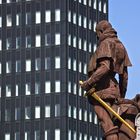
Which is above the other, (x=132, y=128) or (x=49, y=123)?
(x=49, y=123)

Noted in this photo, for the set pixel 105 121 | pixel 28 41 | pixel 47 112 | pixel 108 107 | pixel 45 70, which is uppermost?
pixel 28 41

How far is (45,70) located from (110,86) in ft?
376

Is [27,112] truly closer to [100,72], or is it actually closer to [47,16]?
[47,16]

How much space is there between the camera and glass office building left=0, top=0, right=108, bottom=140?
127938mm

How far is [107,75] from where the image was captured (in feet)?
51.6

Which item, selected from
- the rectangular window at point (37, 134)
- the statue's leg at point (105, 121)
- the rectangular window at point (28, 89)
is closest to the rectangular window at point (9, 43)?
the rectangular window at point (28, 89)

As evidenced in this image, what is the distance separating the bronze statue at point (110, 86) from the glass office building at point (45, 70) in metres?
110

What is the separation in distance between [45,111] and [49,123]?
212 cm

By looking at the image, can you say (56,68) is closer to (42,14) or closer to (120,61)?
(42,14)

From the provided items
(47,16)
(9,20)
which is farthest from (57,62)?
(9,20)

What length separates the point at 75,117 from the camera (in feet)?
424

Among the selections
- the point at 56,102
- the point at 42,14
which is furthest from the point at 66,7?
the point at 56,102

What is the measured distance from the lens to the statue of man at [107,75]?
51.2ft

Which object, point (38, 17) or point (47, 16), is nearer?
point (47, 16)
